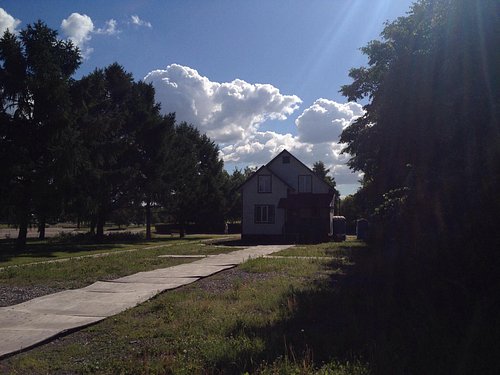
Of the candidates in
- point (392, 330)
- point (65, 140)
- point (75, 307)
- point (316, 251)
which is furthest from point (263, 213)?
point (392, 330)

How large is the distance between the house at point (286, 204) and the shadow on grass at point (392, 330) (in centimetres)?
2714

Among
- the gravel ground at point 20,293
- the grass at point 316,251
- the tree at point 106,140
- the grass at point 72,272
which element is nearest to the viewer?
the gravel ground at point 20,293

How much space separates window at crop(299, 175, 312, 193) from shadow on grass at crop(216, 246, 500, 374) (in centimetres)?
3112

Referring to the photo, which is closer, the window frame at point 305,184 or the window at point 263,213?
the window at point 263,213

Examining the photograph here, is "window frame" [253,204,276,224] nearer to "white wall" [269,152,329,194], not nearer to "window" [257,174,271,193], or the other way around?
"window" [257,174,271,193]

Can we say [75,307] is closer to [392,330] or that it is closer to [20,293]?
[20,293]

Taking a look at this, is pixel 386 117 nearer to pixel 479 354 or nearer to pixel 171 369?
pixel 479 354

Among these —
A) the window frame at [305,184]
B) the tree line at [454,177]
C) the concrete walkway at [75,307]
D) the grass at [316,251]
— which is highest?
the window frame at [305,184]

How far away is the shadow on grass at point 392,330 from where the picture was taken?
5.57m

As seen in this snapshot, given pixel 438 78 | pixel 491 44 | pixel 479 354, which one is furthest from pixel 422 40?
pixel 479 354

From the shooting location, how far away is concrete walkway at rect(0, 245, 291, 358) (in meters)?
7.27

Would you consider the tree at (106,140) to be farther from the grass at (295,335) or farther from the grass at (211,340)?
the grass at (295,335)

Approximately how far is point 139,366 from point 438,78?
25.4 ft

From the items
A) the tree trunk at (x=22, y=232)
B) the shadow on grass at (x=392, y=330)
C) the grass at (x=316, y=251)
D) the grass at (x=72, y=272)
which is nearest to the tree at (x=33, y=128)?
the tree trunk at (x=22, y=232)
